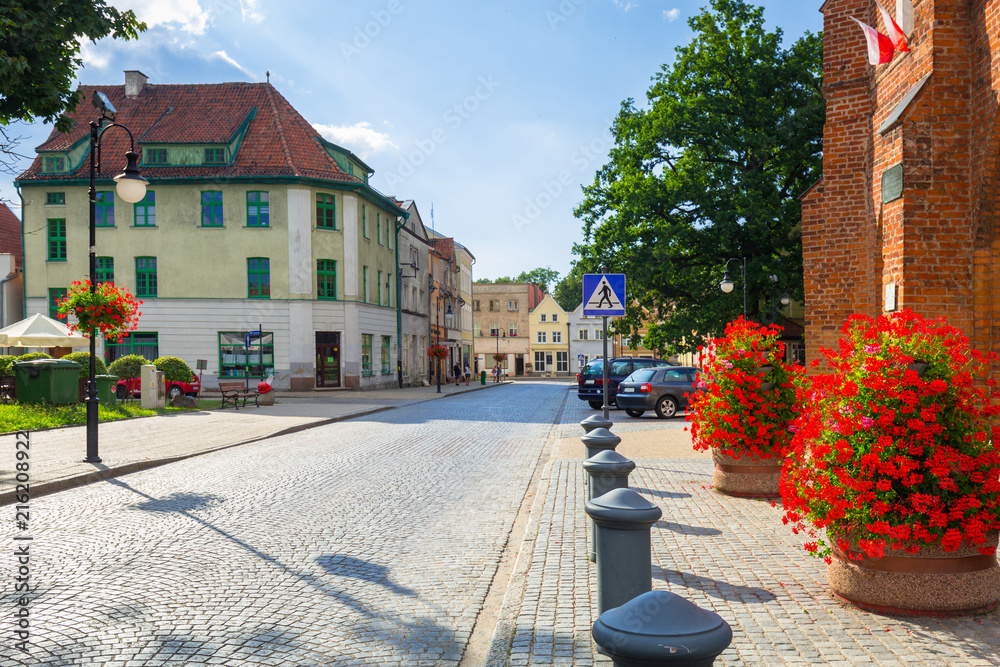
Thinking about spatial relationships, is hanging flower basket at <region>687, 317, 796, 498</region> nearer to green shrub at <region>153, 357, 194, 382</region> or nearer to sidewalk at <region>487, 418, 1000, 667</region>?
sidewalk at <region>487, 418, 1000, 667</region>

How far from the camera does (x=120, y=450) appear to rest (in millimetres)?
12891

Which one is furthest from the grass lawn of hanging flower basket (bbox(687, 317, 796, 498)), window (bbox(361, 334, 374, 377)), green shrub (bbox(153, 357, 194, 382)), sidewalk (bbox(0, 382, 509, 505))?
window (bbox(361, 334, 374, 377))

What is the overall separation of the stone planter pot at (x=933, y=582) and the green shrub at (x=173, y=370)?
26.0 m

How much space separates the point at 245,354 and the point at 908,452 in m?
34.9

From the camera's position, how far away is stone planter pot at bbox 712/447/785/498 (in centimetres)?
836

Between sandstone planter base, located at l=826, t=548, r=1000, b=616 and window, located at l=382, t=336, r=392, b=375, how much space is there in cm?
3806

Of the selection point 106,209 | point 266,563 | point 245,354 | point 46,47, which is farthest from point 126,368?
point 266,563

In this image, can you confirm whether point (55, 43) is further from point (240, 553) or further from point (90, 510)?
point (240, 553)

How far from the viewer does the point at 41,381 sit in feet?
64.6

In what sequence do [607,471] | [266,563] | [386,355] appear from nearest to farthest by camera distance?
[607,471], [266,563], [386,355]

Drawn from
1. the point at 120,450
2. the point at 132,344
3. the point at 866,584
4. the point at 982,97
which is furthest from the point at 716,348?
the point at 132,344

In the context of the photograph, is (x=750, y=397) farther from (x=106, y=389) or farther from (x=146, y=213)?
(x=146, y=213)

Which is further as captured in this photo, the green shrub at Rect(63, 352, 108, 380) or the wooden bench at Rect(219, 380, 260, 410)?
the wooden bench at Rect(219, 380, 260, 410)

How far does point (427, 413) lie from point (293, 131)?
20.8m
